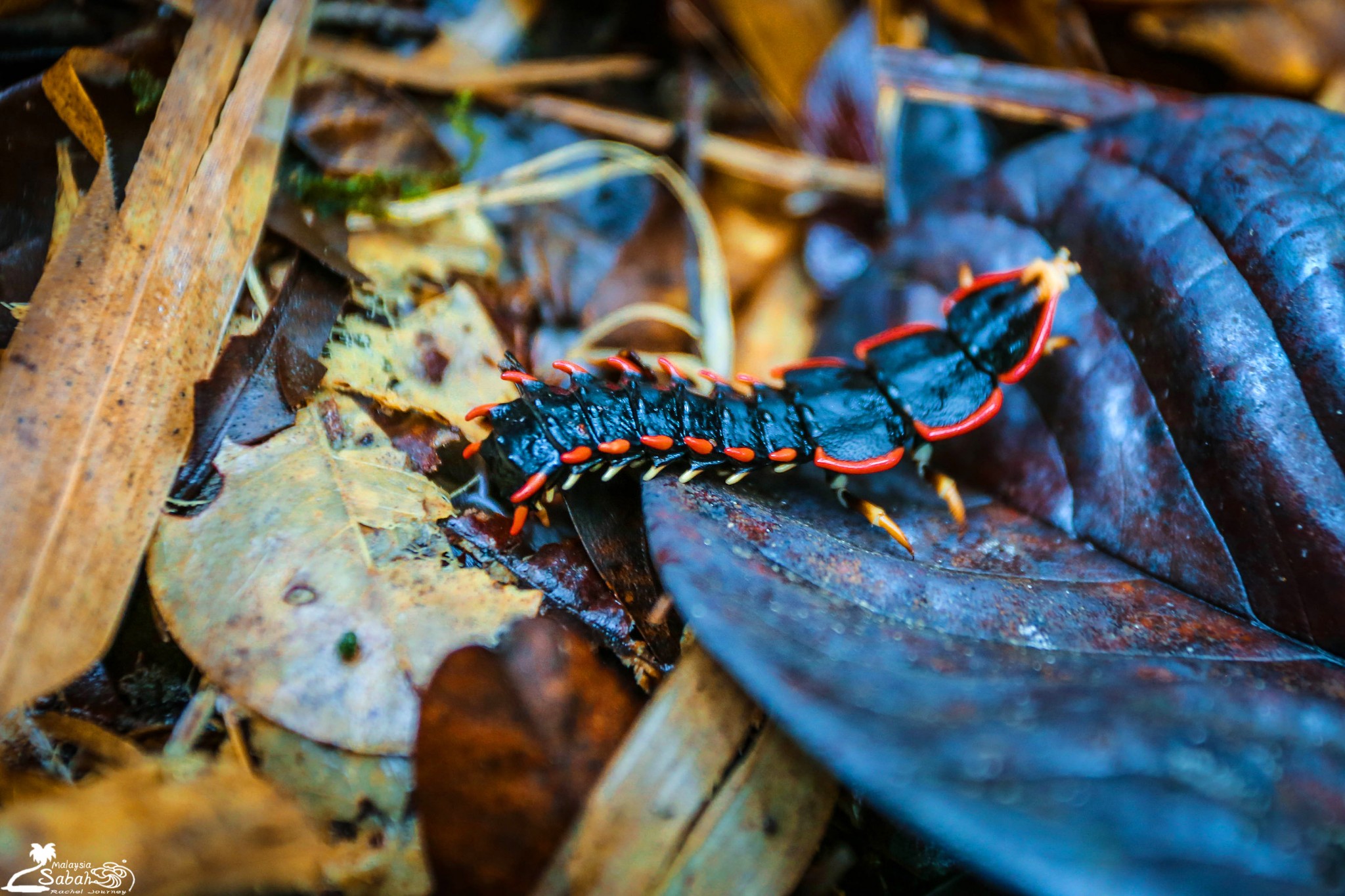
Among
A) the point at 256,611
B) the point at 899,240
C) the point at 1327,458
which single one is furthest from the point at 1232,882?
the point at 899,240

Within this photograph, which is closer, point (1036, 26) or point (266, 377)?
point (266, 377)

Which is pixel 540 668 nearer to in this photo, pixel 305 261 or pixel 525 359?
pixel 525 359

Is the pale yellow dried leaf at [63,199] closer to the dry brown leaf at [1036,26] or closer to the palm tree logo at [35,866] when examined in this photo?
the palm tree logo at [35,866]

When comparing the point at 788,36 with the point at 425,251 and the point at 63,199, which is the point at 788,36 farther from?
the point at 63,199

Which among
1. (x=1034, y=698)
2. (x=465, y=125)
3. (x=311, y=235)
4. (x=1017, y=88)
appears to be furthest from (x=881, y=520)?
(x=465, y=125)

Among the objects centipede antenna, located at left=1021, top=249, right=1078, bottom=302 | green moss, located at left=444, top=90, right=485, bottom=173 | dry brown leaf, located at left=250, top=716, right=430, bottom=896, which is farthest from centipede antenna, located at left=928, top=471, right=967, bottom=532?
green moss, located at left=444, top=90, right=485, bottom=173
